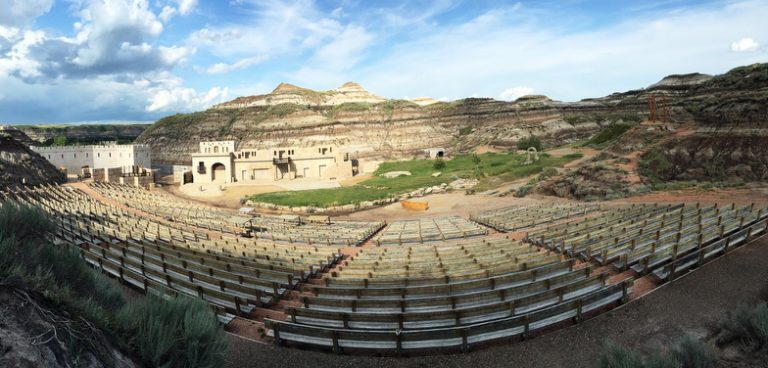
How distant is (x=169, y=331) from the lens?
4.58 meters

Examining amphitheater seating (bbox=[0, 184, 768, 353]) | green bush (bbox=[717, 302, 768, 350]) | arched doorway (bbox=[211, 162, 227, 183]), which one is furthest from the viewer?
arched doorway (bbox=[211, 162, 227, 183])

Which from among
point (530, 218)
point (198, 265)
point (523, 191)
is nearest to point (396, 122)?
point (523, 191)

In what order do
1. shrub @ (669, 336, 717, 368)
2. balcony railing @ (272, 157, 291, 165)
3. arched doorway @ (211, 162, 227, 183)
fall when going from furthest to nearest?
balcony railing @ (272, 157, 291, 165) → arched doorway @ (211, 162, 227, 183) → shrub @ (669, 336, 717, 368)

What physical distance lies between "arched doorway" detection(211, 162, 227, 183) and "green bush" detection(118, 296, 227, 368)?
199ft

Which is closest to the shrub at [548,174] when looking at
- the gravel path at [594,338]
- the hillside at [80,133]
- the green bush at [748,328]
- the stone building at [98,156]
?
the gravel path at [594,338]

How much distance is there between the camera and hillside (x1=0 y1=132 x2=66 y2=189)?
4109 cm

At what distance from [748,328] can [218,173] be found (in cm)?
6438

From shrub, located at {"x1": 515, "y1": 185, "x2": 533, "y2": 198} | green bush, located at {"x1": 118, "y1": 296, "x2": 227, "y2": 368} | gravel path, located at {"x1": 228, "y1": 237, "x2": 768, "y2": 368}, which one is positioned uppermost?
green bush, located at {"x1": 118, "y1": 296, "x2": 227, "y2": 368}

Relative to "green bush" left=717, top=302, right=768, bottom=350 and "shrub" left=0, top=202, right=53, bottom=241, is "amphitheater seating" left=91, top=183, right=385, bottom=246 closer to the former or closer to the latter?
"shrub" left=0, top=202, right=53, bottom=241

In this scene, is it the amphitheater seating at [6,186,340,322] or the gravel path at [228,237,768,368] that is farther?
the amphitheater seating at [6,186,340,322]

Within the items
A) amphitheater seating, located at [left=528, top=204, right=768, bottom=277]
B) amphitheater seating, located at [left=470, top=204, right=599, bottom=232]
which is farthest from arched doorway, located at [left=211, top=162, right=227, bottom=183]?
amphitheater seating, located at [left=528, top=204, right=768, bottom=277]

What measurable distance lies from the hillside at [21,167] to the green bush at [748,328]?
52548 mm

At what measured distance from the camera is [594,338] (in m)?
6.91

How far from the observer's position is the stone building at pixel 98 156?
6300 cm
